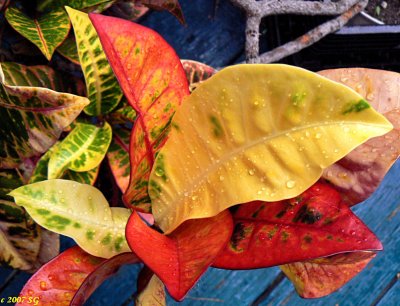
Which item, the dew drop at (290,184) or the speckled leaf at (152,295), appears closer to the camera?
the dew drop at (290,184)

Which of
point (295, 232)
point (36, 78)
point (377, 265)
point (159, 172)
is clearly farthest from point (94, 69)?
point (377, 265)

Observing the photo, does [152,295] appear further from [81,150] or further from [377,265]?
[377,265]

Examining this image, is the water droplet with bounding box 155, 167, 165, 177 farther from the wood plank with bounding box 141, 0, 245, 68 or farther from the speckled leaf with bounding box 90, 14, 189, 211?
the wood plank with bounding box 141, 0, 245, 68

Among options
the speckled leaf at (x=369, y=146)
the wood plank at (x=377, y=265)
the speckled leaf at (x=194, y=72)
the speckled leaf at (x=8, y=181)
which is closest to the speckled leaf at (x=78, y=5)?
the speckled leaf at (x=194, y=72)

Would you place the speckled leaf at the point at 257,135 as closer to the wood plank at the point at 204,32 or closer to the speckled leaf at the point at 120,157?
the speckled leaf at the point at 120,157

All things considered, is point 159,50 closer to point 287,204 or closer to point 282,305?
point 287,204

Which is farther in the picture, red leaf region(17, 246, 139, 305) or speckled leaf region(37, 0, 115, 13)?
speckled leaf region(37, 0, 115, 13)

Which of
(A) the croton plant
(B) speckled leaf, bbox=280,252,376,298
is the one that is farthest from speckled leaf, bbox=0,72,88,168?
(B) speckled leaf, bbox=280,252,376,298
